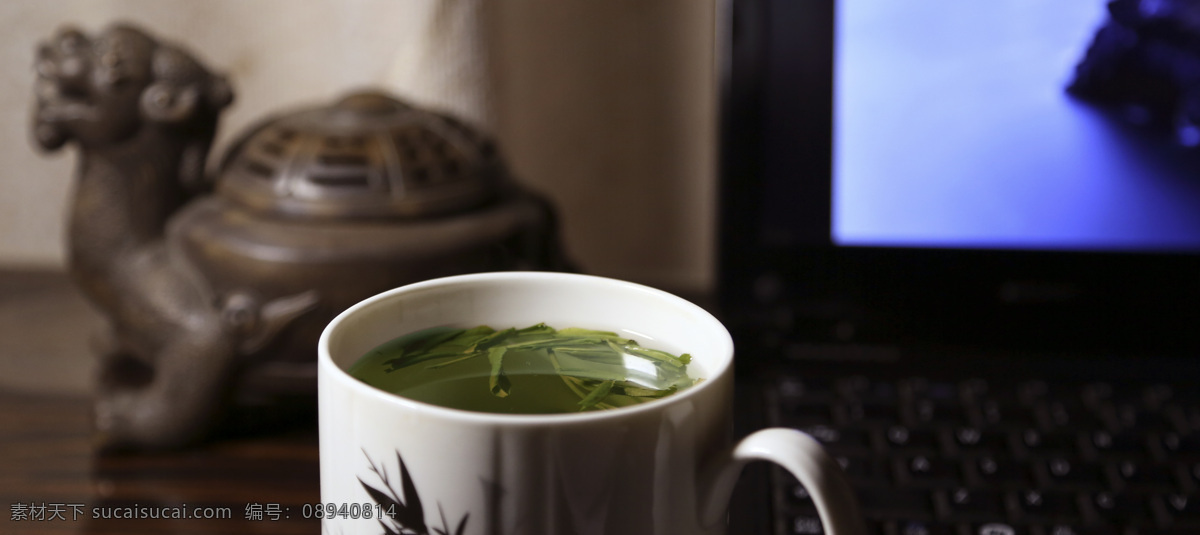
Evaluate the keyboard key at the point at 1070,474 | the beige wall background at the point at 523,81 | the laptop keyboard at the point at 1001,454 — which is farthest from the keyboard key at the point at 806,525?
the beige wall background at the point at 523,81

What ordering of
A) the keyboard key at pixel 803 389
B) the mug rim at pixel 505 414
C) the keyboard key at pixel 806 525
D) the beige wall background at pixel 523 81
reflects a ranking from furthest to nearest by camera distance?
the beige wall background at pixel 523 81
the keyboard key at pixel 803 389
the keyboard key at pixel 806 525
the mug rim at pixel 505 414

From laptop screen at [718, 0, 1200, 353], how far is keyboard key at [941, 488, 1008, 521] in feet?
0.45

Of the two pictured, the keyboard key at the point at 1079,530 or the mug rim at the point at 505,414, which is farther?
the keyboard key at the point at 1079,530

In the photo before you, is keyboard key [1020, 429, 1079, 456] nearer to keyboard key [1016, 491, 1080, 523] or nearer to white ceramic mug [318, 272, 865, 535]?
keyboard key [1016, 491, 1080, 523]

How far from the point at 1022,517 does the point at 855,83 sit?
22cm

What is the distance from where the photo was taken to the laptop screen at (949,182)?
0.45 metres

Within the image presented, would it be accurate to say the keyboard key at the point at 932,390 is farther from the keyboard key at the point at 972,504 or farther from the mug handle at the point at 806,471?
the mug handle at the point at 806,471

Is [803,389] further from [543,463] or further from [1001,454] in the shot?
[543,463]

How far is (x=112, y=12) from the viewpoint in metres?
0.63

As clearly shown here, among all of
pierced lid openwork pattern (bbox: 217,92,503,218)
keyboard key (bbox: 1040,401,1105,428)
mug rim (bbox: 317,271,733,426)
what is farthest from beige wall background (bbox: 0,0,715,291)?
mug rim (bbox: 317,271,733,426)

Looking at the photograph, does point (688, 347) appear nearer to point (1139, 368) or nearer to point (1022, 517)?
point (1022, 517)

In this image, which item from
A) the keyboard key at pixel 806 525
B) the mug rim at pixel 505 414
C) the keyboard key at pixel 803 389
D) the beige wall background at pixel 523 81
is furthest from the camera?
the beige wall background at pixel 523 81

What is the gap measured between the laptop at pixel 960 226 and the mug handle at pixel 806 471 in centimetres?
20

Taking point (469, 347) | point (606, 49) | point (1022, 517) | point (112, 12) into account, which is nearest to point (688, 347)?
point (469, 347)
